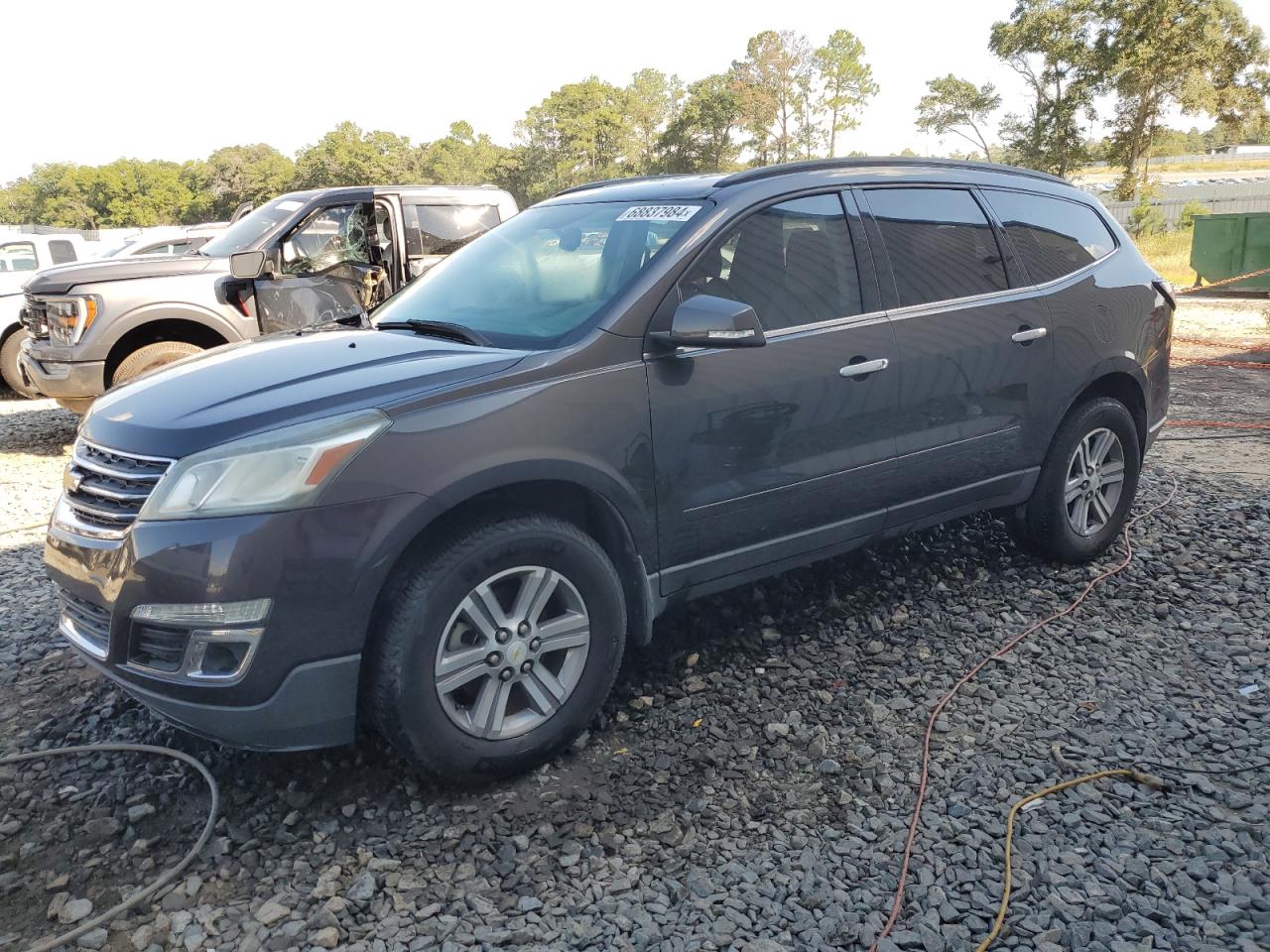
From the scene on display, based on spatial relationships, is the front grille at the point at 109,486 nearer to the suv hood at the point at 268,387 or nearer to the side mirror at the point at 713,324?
the suv hood at the point at 268,387

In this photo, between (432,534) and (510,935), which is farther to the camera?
(432,534)

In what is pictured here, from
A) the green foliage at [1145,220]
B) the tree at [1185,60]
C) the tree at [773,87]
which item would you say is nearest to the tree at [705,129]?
the tree at [773,87]

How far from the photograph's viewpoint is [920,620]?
424 centimetres

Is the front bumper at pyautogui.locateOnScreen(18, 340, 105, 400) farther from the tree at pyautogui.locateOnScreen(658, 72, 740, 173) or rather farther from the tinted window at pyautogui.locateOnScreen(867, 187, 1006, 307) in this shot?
the tree at pyautogui.locateOnScreen(658, 72, 740, 173)

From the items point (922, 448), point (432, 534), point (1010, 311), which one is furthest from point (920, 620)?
point (432, 534)

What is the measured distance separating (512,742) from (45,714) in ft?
6.10

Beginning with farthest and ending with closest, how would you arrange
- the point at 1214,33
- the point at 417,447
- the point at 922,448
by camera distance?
1. the point at 1214,33
2. the point at 922,448
3. the point at 417,447

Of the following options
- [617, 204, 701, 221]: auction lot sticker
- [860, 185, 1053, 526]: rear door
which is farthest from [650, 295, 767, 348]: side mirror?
[860, 185, 1053, 526]: rear door

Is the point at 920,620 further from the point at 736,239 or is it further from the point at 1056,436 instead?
the point at 736,239

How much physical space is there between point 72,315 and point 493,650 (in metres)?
6.03

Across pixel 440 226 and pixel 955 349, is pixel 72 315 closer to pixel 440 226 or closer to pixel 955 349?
pixel 440 226

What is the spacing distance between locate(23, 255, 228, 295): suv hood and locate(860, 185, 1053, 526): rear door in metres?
5.84

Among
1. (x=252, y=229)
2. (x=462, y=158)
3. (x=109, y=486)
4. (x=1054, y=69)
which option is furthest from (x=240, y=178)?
(x=109, y=486)

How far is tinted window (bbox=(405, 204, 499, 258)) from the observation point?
326 inches
